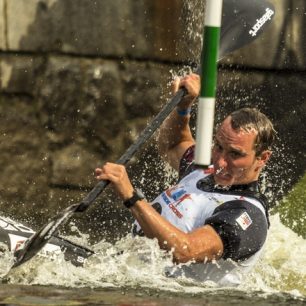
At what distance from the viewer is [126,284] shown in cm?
606

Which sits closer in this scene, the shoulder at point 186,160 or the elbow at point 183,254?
the elbow at point 183,254

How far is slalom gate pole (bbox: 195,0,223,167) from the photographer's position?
5.73 m

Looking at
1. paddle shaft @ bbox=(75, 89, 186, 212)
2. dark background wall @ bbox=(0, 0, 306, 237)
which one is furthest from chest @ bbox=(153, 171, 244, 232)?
dark background wall @ bbox=(0, 0, 306, 237)

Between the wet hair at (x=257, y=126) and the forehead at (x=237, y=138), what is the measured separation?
16 mm

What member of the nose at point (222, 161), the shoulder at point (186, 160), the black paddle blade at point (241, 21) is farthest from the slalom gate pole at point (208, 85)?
the shoulder at point (186, 160)

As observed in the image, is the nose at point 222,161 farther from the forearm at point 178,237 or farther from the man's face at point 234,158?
the forearm at point 178,237

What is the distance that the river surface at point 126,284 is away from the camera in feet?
18.3

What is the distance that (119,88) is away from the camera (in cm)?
866

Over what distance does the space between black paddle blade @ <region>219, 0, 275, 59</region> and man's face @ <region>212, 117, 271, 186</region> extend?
0.62m

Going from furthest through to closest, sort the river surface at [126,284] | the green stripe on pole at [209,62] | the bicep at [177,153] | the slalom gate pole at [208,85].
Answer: the bicep at [177,153], the green stripe on pole at [209,62], the slalom gate pole at [208,85], the river surface at [126,284]

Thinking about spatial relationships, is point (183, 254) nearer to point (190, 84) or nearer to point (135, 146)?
point (135, 146)

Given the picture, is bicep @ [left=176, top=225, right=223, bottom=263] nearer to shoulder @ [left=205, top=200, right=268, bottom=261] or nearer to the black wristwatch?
shoulder @ [left=205, top=200, right=268, bottom=261]

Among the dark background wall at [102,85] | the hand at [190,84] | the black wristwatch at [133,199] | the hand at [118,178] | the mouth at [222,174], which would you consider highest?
the hand at [190,84]

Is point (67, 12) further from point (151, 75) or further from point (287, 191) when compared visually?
point (287, 191)
